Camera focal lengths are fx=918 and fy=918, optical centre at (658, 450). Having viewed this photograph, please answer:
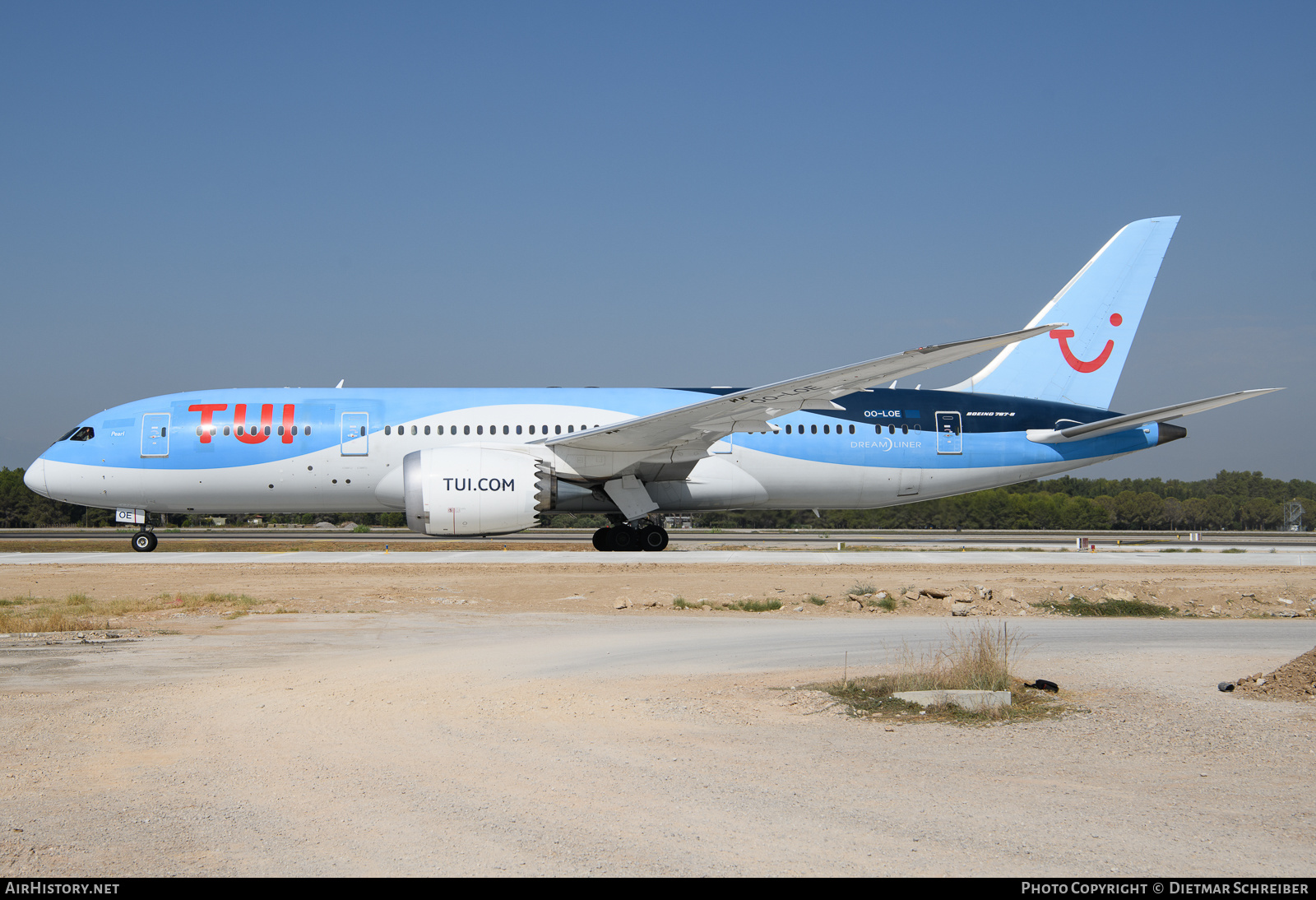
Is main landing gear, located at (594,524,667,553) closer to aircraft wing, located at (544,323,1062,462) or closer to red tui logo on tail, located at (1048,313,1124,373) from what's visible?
aircraft wing, located at (544,323,1062,462)

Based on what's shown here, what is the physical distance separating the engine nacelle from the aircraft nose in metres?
9.09

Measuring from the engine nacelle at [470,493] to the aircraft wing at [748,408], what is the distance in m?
1.22

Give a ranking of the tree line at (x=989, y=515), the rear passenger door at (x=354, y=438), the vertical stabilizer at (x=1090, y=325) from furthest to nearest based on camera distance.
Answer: the tree line at (x=989, y=515)
the vertical stabilizer at (x=1090, y=325)
the rear passenger door at (x=354, y=438)

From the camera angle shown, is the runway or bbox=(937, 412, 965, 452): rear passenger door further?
bbox=(937, 412, 965, 452): rear passenger door

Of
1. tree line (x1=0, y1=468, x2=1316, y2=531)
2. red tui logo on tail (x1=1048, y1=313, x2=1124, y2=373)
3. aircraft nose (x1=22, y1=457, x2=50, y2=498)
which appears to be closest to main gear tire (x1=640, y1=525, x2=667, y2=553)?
red tui logo on tail (x1=1048, y1=313, x2=1124, y2=373)

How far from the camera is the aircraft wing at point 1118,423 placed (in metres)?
18.9

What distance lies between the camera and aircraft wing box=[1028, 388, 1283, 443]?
18.9 meters

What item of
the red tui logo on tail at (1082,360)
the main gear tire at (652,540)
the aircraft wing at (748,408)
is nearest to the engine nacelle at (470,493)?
the aircraft wing at (748,408)

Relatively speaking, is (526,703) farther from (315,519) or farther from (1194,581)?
(315,519)

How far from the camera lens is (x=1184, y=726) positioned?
613cm

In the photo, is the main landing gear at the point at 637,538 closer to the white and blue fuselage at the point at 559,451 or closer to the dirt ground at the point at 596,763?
the white and blue fuselage at the point at 559,451

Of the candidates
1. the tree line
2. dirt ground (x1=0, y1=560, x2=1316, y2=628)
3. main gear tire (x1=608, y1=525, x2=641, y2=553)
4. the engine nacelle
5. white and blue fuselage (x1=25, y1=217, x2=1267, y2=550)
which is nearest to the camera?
dirt ground (x1=0, y1=560, x2=1316, y2=628)

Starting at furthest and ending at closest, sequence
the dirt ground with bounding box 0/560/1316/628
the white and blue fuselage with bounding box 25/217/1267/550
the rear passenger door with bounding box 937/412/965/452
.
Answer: the rear passenger door with bounding box 937/412/965/452
the white and blue fuselage with bounding box 25/217/1267/550
the dirt ground with bounding box 0/560/1316/628

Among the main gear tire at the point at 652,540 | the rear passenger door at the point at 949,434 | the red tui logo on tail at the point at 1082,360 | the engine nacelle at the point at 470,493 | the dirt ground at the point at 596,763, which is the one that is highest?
the red tui logo on tail at the point at 1082,360
